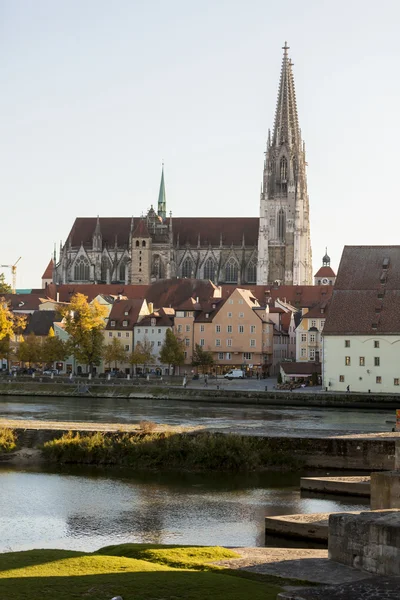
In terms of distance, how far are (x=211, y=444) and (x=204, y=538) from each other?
12737 mm

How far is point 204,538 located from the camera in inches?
1019

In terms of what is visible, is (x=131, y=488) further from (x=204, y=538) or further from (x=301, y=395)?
(x=301, y=395)

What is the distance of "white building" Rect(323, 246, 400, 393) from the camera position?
72.1m

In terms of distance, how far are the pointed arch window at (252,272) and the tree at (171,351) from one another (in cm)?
5977

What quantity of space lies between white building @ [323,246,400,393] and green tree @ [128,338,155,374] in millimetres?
27242

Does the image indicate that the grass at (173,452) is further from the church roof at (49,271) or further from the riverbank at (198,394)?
the church roof at (49,271)

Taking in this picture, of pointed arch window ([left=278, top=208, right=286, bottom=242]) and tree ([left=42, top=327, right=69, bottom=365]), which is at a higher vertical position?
pointed arch window ([left=278, top=208, right=286, bottom=242])

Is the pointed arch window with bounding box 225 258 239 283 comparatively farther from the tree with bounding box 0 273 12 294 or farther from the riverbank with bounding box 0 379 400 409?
the riverbank with bounding box 0 379 400 409

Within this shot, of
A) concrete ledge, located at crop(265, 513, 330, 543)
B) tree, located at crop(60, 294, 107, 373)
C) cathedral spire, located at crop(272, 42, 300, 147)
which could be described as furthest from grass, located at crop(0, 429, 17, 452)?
cathedral spire, located at crop(272, 42, 300, 147)

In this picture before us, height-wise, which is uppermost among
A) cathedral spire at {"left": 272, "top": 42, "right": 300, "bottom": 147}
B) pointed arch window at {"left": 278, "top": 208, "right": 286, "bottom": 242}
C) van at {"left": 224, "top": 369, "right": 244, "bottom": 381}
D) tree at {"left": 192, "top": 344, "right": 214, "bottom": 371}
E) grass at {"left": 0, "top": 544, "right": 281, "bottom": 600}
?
cathedral spire at {"left": 272, "top": 42, "right": 300, "bottom": 147}

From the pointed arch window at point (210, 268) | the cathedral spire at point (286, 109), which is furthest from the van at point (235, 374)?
the cathedral spire at point (286, 109)

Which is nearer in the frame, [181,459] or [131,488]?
[131,488]

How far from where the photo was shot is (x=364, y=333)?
2842 inches

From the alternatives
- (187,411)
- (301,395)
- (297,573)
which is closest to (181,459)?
(297,573)
